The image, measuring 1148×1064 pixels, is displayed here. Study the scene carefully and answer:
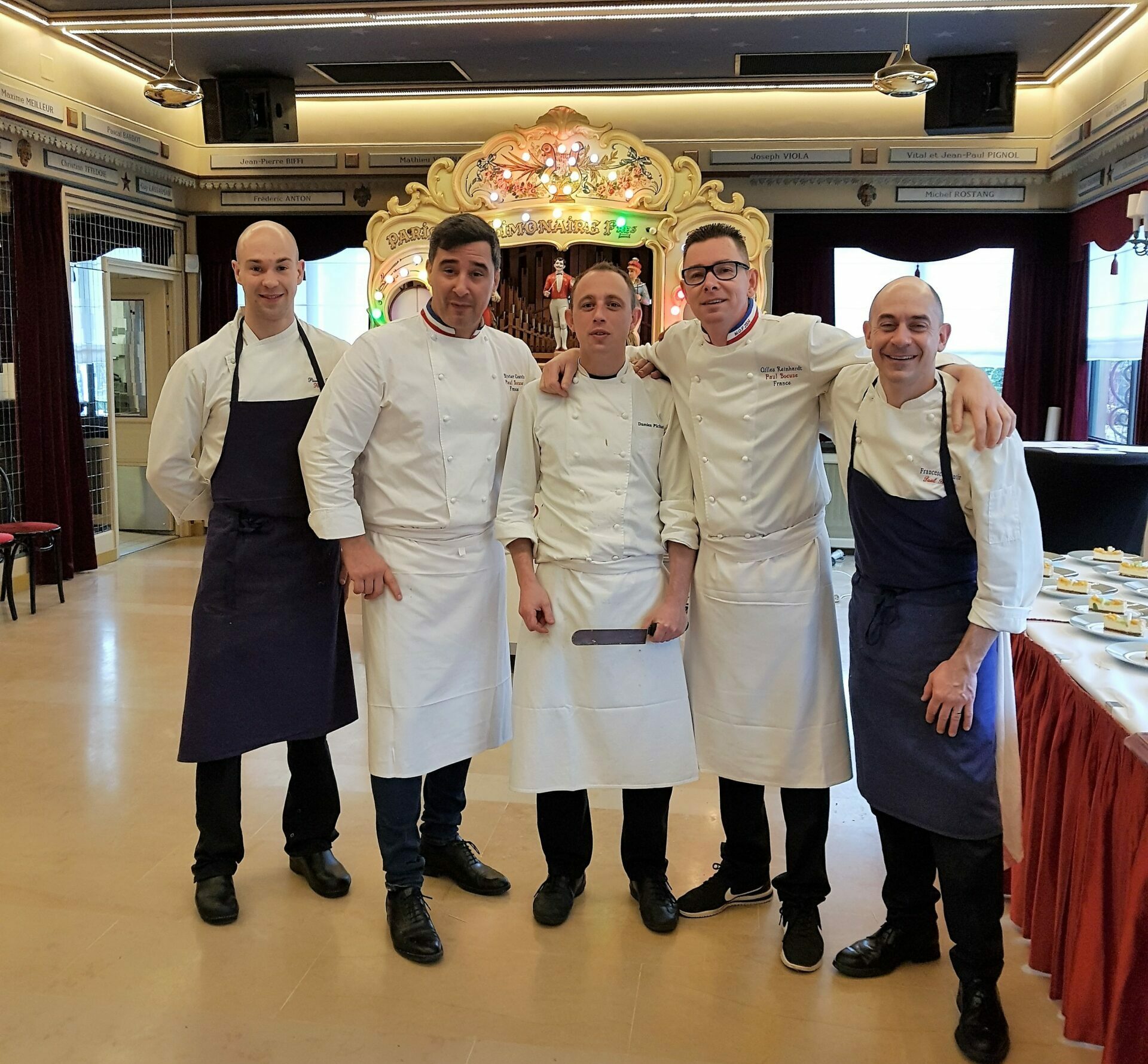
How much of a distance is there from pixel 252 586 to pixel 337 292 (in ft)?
22.9

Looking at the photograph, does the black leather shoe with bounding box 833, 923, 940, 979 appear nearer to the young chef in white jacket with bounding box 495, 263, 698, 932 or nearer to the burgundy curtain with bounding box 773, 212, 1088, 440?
the young chef in white jacket with bounding box 495, 263, 698, 932

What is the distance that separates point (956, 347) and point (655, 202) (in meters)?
3.56

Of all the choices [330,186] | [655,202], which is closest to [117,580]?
[330,186]

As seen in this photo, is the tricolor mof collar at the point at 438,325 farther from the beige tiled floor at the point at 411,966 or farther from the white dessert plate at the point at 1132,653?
the white dessert plate at the point at 1132,653

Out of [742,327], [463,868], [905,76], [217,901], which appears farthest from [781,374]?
[905,76]

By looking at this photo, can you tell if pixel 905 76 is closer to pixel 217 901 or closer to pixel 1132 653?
pixel 1132 653

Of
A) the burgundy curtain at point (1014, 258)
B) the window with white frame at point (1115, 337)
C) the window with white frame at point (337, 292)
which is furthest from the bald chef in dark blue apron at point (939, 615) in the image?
the window with white frame at point (337, 292)

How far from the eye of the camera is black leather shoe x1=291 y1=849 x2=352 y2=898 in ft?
9.11

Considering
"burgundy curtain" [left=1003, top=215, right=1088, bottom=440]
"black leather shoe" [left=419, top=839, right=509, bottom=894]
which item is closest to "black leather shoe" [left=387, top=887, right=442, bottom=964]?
"black leather shoe" [left=419, top=839, right=509, bottom=894]

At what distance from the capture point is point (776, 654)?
241 centimetres

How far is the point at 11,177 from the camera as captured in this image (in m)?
6.64

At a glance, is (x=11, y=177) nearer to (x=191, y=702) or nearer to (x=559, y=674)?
(x=191, y=702)

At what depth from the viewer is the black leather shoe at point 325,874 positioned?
278 centimetres

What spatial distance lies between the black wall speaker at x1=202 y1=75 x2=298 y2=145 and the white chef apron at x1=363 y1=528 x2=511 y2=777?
19.2 feet
